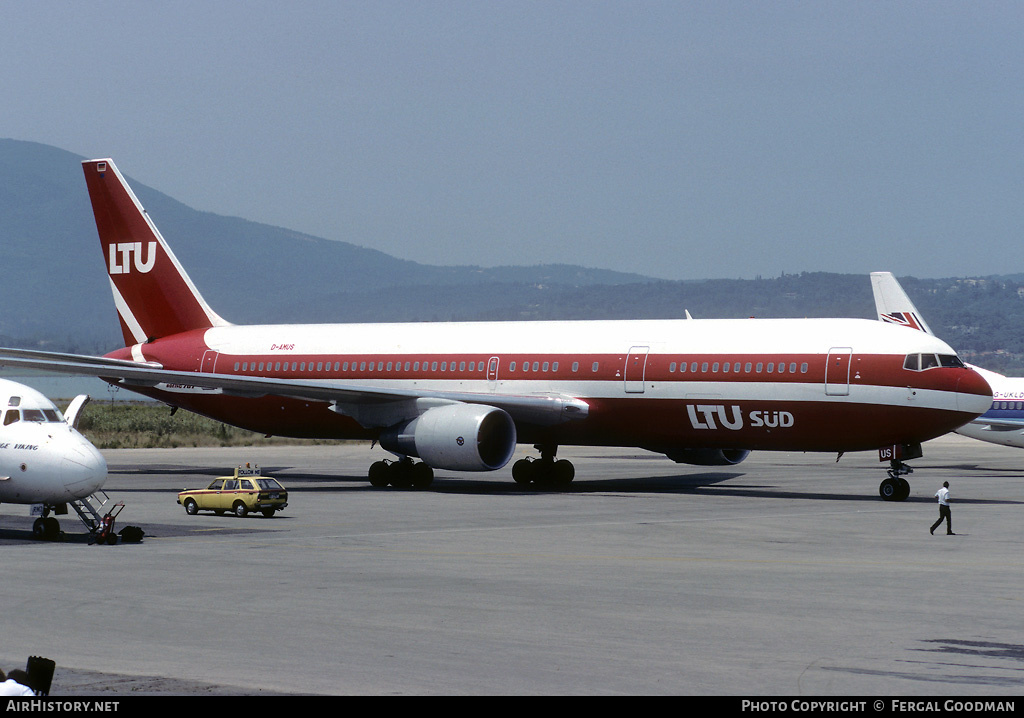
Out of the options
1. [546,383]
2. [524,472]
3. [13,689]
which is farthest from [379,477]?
[13,689]

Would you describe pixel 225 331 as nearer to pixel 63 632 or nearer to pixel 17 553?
pixel 17 553

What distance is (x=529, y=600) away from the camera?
61.1 feet

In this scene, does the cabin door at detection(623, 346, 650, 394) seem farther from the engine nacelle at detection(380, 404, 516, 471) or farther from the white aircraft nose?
the white aircraft nose

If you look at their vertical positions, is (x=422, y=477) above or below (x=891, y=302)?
below

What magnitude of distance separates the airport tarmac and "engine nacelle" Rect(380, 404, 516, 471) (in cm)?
281

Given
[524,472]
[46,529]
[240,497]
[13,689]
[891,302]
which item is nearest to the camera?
[13,689]

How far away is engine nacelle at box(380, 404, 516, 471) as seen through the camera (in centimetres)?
3925

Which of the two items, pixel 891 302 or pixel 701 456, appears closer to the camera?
pixel 701 456

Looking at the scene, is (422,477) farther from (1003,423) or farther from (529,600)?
(1003,423)

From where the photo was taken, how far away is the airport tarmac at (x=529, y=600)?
13.5 meters

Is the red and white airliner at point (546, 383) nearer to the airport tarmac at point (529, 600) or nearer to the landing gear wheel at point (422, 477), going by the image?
the landing gear wheel at point (422, 477)

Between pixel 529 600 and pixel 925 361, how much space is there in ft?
70.7

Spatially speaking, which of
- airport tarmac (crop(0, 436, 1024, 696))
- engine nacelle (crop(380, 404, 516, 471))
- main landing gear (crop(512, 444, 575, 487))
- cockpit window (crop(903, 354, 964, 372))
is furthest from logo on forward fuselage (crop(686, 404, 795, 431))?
main landing gear (crop(512, 444, 575, 487))

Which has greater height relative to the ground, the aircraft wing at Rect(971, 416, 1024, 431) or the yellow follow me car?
the aircraft wing at Rect(971, 416, 1024, 431)
